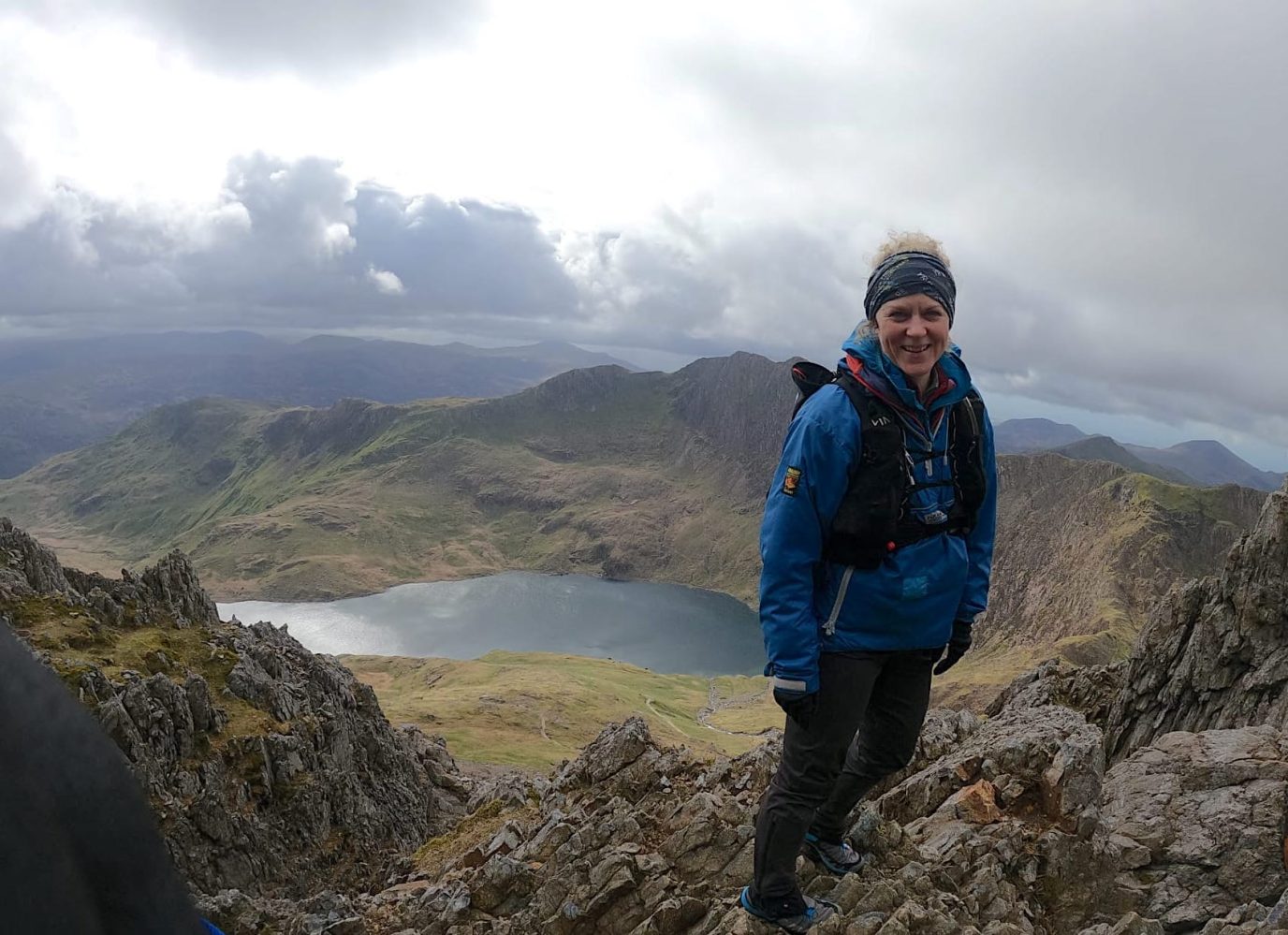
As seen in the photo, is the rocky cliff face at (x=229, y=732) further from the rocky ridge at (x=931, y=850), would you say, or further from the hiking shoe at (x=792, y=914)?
the hiking shoe at (x=792, y=914)

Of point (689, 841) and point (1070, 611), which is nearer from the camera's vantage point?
point (689, 841)

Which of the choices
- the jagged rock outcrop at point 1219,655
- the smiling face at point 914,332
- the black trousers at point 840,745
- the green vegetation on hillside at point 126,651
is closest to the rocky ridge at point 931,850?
the black trousers at point 840,745

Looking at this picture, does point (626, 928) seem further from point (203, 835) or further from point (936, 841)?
point (203, 835)

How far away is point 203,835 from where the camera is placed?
2697 centimetres

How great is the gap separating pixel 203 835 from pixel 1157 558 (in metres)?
209

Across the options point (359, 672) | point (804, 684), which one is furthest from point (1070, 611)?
point (804, 684)

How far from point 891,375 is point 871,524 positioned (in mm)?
1659

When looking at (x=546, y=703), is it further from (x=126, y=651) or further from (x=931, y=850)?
(x=931, y=850)

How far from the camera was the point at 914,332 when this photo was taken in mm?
7520

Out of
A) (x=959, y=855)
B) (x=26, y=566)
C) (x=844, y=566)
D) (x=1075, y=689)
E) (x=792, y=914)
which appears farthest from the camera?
(x=26, y=566)

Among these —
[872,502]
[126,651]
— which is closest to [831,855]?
[872,502]

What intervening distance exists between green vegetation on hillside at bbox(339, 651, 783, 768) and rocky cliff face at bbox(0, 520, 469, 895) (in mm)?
30981

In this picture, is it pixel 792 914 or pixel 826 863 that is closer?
pixel 792 914

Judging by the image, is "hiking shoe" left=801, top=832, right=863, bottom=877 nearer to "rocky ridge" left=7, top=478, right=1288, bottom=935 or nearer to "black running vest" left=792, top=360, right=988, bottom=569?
"rocky ridge" left=7, top=478, right=1288, bottom=935
